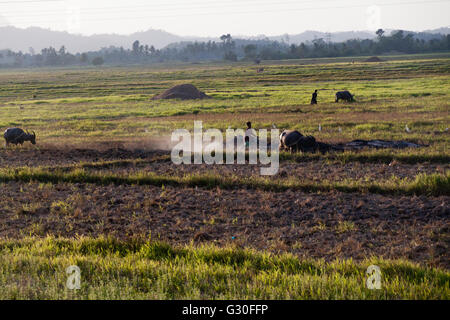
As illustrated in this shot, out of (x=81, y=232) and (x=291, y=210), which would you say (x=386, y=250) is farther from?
(x=81, y=232)

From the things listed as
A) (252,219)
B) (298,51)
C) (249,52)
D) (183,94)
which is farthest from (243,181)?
(249,52)

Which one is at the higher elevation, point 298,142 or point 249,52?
point 249,52

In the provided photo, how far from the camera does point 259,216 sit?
9281 millimetres

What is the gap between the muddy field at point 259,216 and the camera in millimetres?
7566

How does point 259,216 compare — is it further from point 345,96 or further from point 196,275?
point 345,96

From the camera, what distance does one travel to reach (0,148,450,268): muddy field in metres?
7.57

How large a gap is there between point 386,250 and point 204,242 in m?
3.10

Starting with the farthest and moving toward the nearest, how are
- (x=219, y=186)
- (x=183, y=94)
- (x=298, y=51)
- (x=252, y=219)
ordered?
1. (x=298, y=51)
2. (x=183, y=94)
3. (x=219, y=186)
4. (x=252, y=219)

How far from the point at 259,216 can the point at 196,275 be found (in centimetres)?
389

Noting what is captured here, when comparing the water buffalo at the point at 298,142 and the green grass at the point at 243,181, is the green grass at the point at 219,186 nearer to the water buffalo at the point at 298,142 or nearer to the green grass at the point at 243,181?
the green grass at the point at 243,181

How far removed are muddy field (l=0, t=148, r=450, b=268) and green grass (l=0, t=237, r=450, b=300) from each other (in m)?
0.84

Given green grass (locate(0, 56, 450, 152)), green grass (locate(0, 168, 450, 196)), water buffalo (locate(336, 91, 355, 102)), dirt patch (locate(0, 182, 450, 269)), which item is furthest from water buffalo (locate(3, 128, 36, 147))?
water buffalo (locate(336, 91, 355, 102))

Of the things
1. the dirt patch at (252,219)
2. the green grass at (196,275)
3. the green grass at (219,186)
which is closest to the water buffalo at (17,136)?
the green grass at (219,186)
